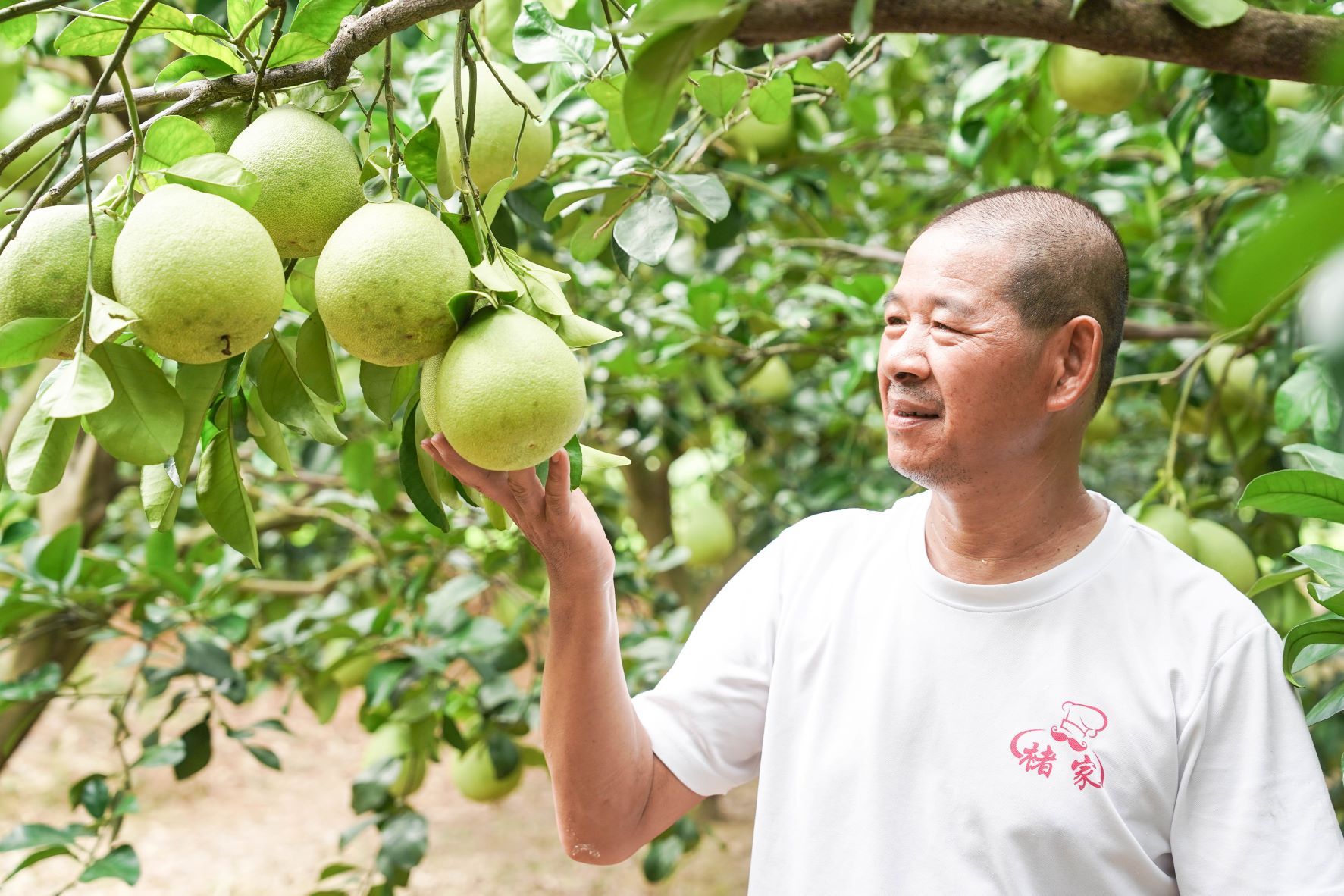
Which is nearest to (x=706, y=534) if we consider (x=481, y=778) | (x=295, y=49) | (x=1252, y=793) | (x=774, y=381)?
(x=774, y=381)

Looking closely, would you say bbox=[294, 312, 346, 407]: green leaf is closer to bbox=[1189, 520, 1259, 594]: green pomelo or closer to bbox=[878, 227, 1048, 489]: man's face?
bbox=[878, 227, 1048, 489]: man's face

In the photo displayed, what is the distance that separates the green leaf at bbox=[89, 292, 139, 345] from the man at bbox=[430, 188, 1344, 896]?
1.20ft

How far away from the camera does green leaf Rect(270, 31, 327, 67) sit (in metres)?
0.81

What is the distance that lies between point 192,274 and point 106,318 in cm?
5

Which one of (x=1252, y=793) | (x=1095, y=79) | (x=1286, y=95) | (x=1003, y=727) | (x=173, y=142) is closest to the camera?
(x=173, y=142)

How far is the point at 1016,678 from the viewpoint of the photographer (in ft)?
3.69

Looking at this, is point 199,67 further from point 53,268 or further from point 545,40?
point 545,40

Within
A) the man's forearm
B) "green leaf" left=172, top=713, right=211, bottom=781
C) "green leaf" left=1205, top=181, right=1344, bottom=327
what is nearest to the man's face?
the man's forearm

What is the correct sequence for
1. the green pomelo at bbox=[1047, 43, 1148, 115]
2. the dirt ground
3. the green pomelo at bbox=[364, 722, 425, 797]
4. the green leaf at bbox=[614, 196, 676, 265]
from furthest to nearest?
1. the dirt ground
2. the green pomelo at bbox=[364, 722, 425, 797]
3. the green pomelo at bbox=[1047, 43, 1148, 115]
4. the green leaf at bbox=[614, 196, 676, 265]

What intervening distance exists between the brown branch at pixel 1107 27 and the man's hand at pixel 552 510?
0.40 metres

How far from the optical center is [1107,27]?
77cm

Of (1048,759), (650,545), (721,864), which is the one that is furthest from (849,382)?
(721,864)

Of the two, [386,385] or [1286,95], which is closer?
[386,385]

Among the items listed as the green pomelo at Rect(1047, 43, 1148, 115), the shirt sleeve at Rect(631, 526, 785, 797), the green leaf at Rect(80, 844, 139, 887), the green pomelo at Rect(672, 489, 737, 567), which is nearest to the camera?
the shirt sleeve at Rect(631, 526, 785, 797)
